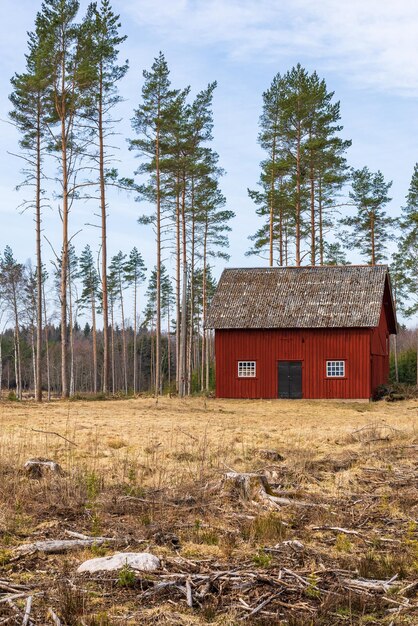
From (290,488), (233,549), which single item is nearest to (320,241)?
(290,488)

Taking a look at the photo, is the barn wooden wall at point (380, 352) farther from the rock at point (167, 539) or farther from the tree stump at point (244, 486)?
the rock at point (167, 539)

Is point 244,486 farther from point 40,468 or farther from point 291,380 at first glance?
point 291,380

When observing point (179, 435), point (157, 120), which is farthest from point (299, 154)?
point (179, 435)

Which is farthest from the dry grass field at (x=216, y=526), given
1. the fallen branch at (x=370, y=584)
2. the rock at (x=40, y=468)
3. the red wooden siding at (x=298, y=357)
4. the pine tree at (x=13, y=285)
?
the pine tree at (x=13, y=285)

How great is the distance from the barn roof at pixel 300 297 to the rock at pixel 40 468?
23.5 meters

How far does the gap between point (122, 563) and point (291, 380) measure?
27665 mm

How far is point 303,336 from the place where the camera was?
34062 mm

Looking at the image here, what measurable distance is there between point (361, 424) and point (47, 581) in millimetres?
15223

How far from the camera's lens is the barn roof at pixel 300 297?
33906 mm

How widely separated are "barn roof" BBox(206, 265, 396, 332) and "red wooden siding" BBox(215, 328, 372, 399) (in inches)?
19.2

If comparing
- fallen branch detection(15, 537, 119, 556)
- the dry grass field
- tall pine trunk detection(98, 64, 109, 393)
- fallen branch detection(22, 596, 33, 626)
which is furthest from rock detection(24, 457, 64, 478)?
tall pine trunk detection(98, 64, 109, 393)

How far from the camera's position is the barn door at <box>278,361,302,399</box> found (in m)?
34.1

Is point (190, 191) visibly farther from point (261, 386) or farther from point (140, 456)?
point (140, 456)

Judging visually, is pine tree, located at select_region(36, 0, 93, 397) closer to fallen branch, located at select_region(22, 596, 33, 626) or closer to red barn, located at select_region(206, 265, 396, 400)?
red barn, located at select_region(206, 265, 396, 400)
